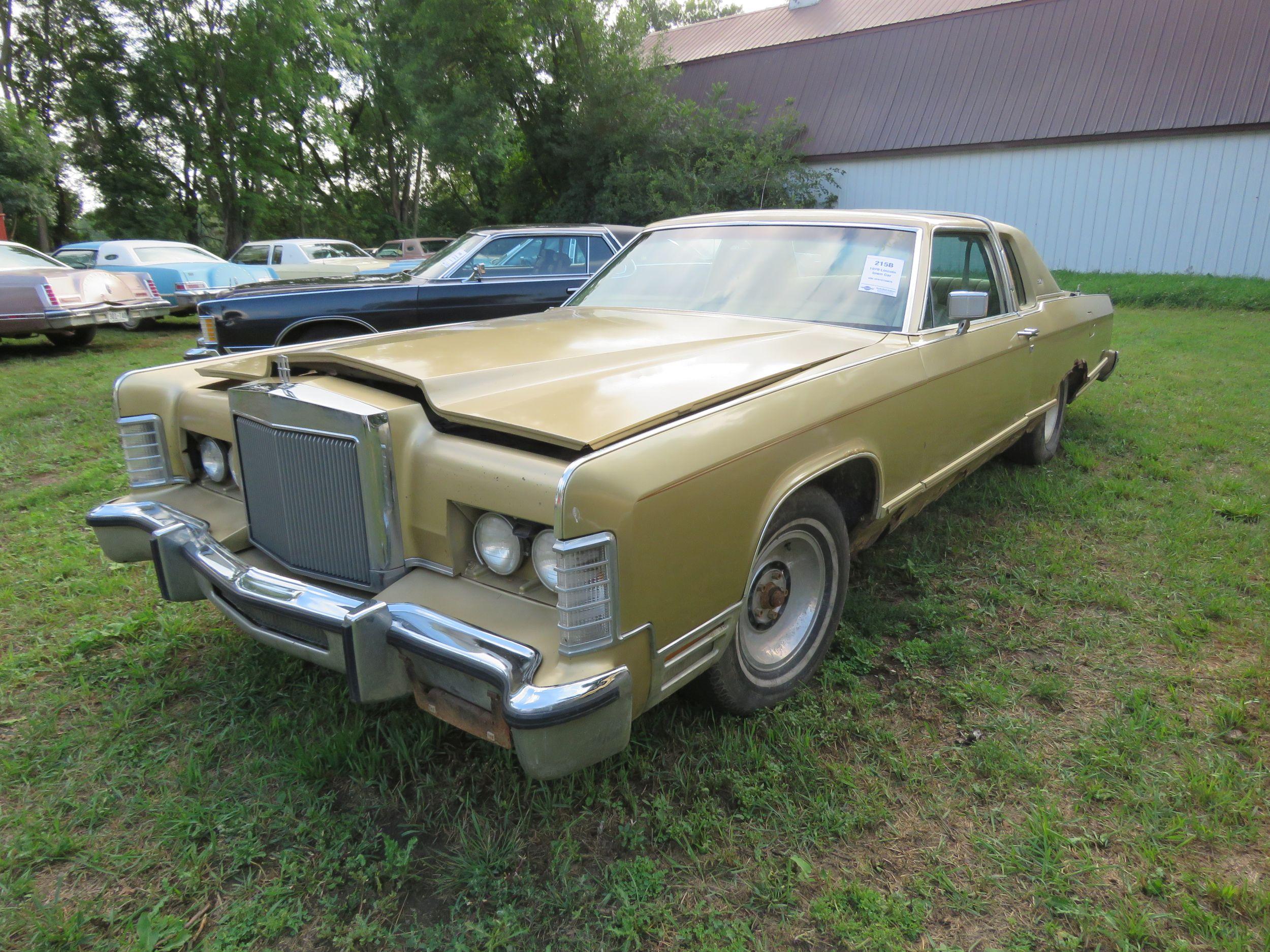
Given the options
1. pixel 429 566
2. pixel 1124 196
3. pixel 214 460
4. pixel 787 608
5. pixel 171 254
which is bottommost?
pixel 787 608

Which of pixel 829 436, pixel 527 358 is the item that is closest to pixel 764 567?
pixel 829 436

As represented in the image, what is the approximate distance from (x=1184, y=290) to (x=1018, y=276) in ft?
37.0

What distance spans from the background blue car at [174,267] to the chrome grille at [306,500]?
30.1ft

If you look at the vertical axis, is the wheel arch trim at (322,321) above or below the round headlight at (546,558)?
above

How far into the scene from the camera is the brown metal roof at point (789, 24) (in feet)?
68.6

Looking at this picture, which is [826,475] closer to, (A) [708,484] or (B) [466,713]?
(A) [708,484]

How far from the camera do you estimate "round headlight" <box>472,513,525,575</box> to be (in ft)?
6.54

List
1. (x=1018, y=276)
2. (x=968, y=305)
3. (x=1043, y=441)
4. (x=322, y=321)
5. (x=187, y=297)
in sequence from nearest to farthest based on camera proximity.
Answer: (x=968, y=305) < (x=1018, y=276) < (x=1043, y=441) < (x=322, y=321) < (x=187, y=297)

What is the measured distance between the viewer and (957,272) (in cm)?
387

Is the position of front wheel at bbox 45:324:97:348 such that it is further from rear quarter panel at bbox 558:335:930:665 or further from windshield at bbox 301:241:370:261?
rear quarter panel at bbox 558:335:930:665

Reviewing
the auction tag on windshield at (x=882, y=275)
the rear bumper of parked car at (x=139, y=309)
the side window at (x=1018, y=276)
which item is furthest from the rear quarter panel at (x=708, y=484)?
the rear bumper of parked car at (x=139, y=309)

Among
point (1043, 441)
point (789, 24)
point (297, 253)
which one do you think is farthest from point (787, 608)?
point (789, 24)

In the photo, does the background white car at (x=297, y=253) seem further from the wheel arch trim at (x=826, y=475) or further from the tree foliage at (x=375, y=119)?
the wheel arch trim at (x=826, y=475)

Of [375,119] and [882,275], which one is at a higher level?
[375,119]
